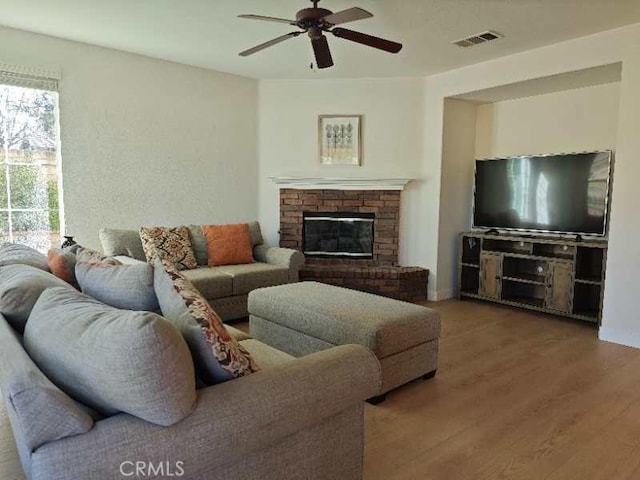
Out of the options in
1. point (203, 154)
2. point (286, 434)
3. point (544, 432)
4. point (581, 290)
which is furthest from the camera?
point (203, 154)

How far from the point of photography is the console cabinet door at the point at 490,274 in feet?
15.1

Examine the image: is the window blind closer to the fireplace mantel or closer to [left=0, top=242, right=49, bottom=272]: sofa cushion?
[left=0, top=242, right=49, bottom=272]: sofa cushion

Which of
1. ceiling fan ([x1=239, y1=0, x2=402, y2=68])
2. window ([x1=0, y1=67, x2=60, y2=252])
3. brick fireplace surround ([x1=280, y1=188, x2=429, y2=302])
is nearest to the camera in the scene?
ceiling fan ([x1=239, y1=0, x2=402, y2=68])

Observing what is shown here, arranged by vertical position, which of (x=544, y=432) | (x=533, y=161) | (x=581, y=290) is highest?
(x=533, y=161)

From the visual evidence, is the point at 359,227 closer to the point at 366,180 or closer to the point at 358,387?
the point at 366,180

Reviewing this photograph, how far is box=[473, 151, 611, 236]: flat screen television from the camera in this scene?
13.2 feet

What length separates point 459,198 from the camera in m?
5.04

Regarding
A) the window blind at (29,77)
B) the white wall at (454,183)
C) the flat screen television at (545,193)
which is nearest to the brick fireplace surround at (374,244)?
the white wall at (454,183)

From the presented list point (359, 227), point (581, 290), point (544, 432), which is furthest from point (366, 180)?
point (544, 432)

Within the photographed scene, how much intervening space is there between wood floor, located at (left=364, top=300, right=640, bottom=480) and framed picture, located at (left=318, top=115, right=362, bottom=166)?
2.42 m

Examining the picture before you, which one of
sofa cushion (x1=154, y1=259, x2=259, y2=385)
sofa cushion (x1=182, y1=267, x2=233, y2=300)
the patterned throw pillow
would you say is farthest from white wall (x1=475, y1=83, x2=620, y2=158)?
sofa cushion (x1=154, y1=259, x2=259, y2=385)

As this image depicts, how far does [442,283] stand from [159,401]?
4313mm

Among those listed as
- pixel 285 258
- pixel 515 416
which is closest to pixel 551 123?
pixel 285 258

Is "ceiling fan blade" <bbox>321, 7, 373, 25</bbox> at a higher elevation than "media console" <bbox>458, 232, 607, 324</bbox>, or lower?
higher
